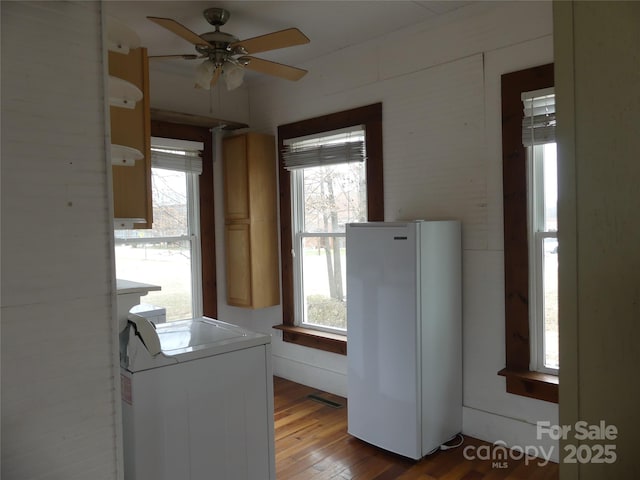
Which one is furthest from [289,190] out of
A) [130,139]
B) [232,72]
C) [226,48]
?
[130,139]

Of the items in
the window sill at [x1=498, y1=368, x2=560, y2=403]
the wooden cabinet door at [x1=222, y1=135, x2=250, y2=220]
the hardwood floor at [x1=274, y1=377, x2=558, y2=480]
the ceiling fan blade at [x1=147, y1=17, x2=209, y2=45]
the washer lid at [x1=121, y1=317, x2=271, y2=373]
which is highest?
the ceiling fan blade at [x1=147, y1=17, x2=209, y2=45]

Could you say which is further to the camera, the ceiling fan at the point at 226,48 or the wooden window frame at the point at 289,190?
the wooden window frame at the point at 289,190

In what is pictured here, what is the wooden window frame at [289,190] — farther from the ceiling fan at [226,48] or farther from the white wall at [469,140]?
the ceiling fan at [226,48]

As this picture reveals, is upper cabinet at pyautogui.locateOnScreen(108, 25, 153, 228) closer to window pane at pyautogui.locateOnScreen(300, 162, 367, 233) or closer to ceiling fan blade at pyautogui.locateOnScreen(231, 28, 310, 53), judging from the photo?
ceiling fan blade at pyautogui.locateOnScreen(231, 28, 310, 53)

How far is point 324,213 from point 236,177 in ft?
2.85

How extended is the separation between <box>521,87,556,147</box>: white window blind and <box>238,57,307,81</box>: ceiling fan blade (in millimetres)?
1377

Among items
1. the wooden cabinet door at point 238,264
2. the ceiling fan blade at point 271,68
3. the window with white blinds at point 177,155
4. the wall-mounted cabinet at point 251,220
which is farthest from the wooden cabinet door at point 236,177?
the ceiling fan blade at point 271,68

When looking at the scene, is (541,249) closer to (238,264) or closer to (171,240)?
(238,264)

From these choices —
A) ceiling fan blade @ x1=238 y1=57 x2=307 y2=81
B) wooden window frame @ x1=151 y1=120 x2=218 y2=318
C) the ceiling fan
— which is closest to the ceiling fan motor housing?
the ceiling fan

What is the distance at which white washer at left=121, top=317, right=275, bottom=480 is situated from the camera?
5.68ft

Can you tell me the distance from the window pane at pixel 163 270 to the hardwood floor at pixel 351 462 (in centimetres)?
139

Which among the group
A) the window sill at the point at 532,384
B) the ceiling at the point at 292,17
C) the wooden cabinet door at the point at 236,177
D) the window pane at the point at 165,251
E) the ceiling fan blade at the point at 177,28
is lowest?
the window sill at the point at 532,384

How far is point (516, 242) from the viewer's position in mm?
2734

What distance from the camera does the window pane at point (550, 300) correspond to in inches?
105
